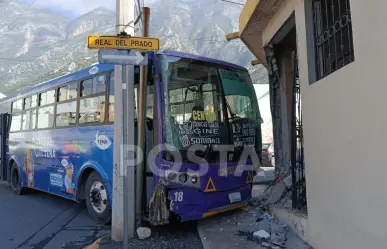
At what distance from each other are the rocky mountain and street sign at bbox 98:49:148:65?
28439 mm

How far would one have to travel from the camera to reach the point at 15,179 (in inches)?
403

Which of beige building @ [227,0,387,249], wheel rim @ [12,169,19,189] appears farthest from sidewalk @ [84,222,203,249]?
wheel rim @ [12,169,19,189]

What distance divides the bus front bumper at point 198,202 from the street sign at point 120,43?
2145mm

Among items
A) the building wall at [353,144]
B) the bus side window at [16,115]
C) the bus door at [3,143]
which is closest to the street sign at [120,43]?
the building wall at [353,144]

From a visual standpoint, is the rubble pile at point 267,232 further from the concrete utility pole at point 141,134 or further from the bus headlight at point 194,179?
the concrete utility pole at point 141,134

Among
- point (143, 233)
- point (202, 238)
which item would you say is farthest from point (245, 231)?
point (143, 233)

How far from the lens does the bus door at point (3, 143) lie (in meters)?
11.1

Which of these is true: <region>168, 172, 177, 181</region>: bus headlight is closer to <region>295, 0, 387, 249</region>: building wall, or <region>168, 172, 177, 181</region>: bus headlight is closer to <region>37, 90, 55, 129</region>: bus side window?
<region>295, 0, 387, 249</region>: building wall

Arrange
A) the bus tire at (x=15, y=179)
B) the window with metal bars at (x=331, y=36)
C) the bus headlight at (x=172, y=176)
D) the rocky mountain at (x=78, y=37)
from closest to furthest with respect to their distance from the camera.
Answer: the window with metal bars at (x=331, y=36)
the bus headlight at (x=172, y=176)
the bus tire at (x=15, y=179)
the rocky mountain at (x=78, y=37)

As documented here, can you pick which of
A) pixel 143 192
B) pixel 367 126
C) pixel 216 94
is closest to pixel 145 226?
pixel 143 192

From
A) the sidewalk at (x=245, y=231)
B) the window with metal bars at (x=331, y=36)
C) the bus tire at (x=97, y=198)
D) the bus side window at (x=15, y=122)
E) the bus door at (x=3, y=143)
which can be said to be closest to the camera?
the window with metal bars at (x=331, y=36)

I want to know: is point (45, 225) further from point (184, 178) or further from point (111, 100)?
point (184, 178)

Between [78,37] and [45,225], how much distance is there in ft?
241

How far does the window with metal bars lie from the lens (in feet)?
13.1
